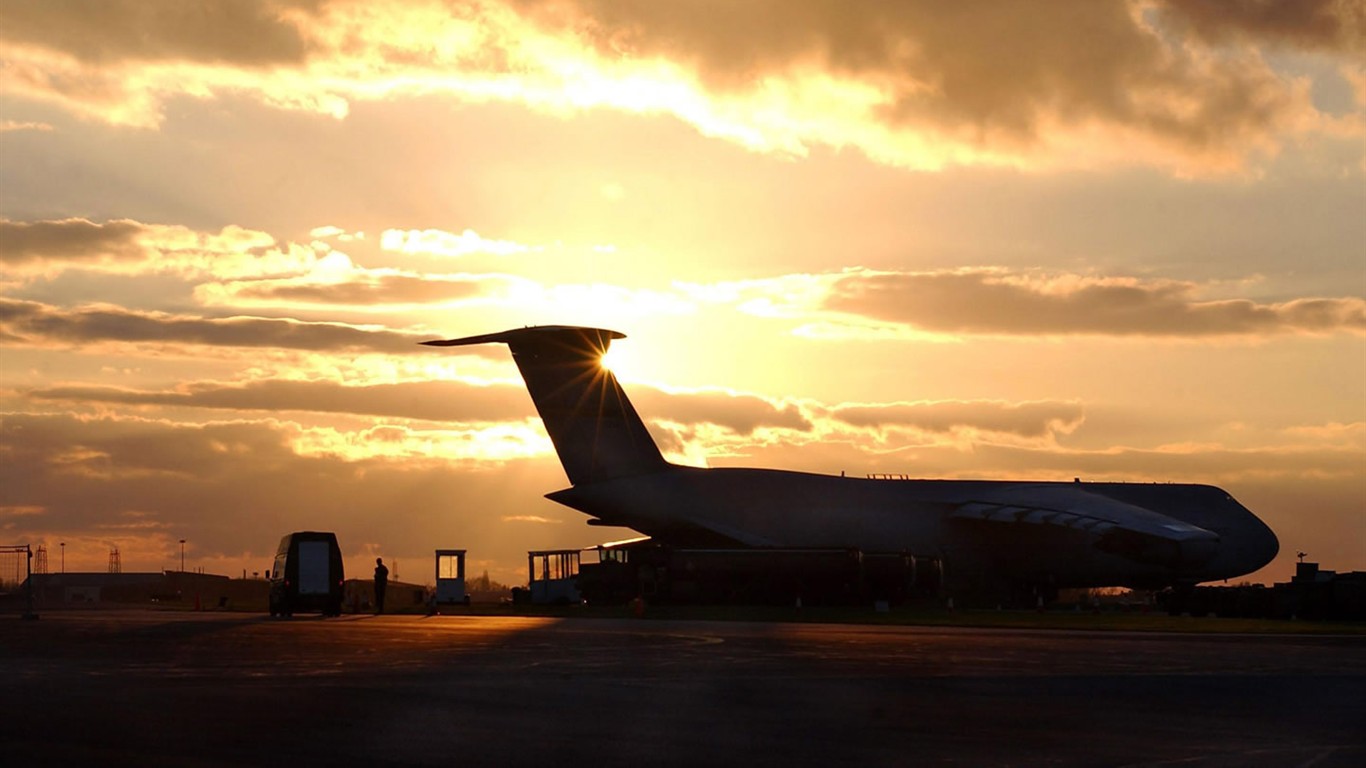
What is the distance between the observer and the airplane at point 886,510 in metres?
65.9

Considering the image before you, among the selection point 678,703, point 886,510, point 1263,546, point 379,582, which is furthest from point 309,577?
point 1263,546

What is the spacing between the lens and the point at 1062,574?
250ft

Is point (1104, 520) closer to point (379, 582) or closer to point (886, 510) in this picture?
point (886, 510)

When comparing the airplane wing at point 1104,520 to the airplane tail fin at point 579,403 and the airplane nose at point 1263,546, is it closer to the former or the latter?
the airplane nose at point 1263,546

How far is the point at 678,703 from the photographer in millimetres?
18406

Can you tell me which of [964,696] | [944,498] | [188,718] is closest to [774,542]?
[944,498]

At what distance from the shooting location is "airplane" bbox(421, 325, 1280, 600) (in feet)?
216

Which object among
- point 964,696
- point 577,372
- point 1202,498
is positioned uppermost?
point 577,372

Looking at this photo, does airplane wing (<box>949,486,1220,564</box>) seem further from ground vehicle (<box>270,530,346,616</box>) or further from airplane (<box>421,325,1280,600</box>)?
ground vehicle (<box>270,530,346,616</box>)

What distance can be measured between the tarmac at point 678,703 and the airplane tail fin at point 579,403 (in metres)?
32.1

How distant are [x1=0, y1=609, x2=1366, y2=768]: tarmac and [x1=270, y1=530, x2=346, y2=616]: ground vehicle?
22.3 metres

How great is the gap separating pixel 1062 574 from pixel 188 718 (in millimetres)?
64327

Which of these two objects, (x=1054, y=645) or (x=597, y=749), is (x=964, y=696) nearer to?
(x=597, y=749)

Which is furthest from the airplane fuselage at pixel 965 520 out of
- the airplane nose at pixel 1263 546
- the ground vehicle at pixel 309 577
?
the ground vehicle at pixel 309 577
